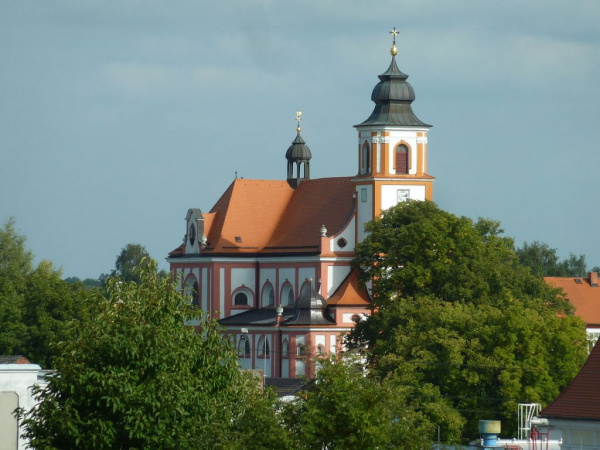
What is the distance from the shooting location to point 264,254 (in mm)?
98938

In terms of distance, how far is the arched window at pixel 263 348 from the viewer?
92938 mm

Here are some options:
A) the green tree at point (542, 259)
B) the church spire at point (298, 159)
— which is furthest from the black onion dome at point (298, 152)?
the green tree at point (542, 259)

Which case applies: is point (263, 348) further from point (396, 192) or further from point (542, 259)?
point (542, 259)

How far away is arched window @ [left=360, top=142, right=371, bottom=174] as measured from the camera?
9275cm

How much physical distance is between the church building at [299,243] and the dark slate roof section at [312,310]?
6cm

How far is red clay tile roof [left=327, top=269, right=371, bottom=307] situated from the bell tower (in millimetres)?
2747

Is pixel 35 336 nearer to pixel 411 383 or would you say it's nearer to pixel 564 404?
pixel 411 383

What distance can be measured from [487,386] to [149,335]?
2846 cm

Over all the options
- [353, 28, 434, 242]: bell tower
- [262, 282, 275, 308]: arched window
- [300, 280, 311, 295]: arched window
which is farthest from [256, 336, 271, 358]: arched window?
[353, 28, 434, 242]: bell tower

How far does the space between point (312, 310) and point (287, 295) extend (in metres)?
5.89

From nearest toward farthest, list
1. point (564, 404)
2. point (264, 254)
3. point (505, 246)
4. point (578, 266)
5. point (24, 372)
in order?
point (564, 404)
point (24, 372)
point (505, 246)
point (264, 254)
point (578, 266)

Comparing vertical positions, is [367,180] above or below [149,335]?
above

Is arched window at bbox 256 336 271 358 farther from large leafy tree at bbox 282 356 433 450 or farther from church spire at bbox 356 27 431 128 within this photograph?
large leafy tree at bbox 282 356 433 450

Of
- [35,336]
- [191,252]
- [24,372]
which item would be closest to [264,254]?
[191,252]
